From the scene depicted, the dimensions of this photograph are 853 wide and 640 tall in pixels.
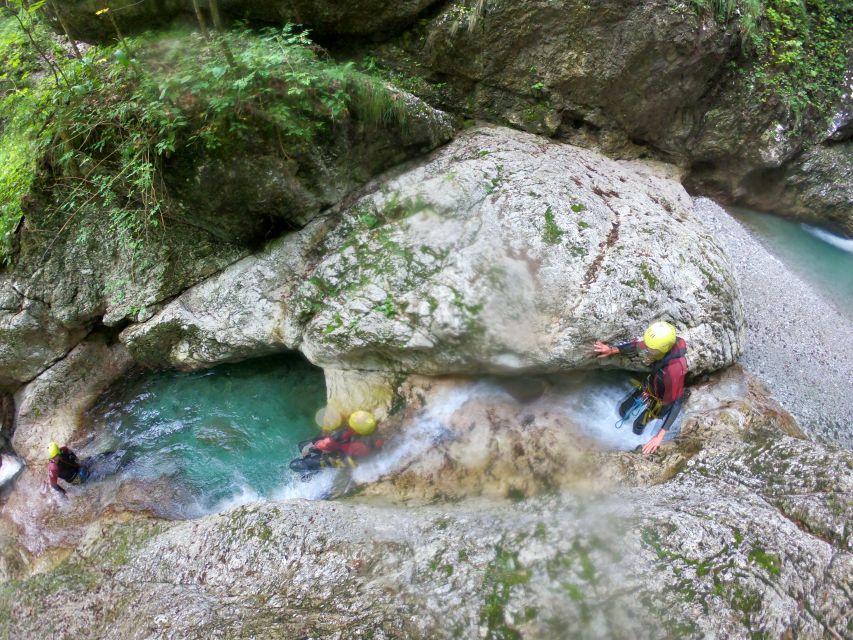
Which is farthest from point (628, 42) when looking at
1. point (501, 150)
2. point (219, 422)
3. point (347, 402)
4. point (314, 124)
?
point (219, 422)

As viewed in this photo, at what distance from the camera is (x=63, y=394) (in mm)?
8141

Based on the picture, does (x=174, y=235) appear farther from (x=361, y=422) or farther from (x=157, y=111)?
(x=361, y=422)

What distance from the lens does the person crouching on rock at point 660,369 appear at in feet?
17.7

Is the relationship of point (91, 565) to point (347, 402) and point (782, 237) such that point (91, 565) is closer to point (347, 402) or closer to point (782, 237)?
point (347, 402)

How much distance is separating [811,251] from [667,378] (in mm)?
6301

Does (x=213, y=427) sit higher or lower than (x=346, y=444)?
lower

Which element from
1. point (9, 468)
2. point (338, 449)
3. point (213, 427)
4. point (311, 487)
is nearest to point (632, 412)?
point (338, 449)

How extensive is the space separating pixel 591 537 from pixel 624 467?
4.51 ft

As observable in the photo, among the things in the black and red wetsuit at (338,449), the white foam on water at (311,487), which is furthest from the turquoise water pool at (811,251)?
the white foam on water at (311,487)

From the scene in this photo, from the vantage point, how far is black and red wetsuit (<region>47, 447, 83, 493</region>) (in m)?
7.07

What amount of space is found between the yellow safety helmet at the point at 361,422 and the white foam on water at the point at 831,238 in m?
9.42

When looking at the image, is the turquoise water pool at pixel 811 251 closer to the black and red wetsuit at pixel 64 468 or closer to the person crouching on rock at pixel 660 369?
the person crouching on rock at pixel 660 369

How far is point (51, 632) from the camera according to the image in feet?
17.6

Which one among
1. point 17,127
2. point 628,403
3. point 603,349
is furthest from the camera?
point 17,127
